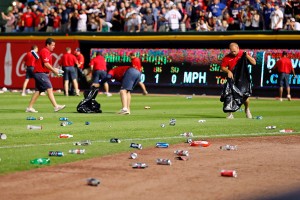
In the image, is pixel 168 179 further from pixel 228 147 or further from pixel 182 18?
pixel 182 18

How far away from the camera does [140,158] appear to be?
13.4 m

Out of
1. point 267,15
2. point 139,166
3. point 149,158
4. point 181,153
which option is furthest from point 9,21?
point 139,166

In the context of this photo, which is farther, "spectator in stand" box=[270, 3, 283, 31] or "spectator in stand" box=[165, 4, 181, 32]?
"spectator in stand" box=[165, 4, 181, 32]

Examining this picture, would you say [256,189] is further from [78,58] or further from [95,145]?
[78,58]

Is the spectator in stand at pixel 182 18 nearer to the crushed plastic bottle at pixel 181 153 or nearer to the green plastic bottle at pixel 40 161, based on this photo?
the crushed plastic bottle at pixel 181 153

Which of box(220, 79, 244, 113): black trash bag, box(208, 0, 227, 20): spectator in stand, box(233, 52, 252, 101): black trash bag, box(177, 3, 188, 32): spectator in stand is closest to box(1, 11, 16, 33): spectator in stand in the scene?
box(177, 3, 188, 32): spectator in stand

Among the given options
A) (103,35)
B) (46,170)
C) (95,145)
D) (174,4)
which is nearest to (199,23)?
(174,4)

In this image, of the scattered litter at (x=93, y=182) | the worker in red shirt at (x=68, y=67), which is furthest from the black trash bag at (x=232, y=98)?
the worker in red shirt at (x=68, y=67)

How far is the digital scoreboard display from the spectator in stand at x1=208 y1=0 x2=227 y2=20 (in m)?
Result: 1.49

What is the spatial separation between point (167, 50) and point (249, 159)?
81.5ft

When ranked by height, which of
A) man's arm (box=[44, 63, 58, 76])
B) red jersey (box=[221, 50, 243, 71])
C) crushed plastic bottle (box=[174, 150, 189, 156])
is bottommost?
crushed plastic bottle (box=[174, 150, 189, 156])

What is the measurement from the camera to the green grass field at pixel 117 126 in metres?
14.3

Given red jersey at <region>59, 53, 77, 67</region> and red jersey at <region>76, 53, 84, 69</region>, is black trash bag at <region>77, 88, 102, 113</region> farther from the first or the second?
red jersey at <region>76, 53, 84, 69</region>

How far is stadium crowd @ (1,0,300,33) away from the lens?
35062 mm
